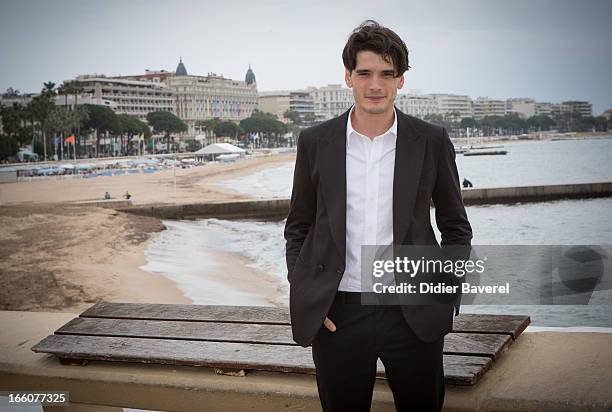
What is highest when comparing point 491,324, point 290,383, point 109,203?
point 491,324

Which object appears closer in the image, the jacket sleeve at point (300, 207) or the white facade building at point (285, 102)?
the jacket sleeve at point (300, 207)

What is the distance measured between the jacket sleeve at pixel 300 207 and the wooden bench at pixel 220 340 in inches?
14.4

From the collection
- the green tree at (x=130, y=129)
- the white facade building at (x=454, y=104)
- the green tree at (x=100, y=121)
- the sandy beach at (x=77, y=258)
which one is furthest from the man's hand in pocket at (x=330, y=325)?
the white facade building at (x=454, y=104)

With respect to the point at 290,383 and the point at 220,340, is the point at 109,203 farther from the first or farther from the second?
the point at 290,383

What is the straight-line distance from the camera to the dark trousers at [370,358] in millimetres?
1486

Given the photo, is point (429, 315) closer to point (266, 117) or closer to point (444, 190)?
point (444, 190)

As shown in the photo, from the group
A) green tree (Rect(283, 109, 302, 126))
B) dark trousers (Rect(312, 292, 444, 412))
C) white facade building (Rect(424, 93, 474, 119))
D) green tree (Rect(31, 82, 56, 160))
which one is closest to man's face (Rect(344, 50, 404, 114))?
dark trousers (Rect(312, 292, 444, 412))

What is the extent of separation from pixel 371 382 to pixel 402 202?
1.27 ft

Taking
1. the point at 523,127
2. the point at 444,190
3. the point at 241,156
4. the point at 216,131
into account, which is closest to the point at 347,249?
the point at 444,190

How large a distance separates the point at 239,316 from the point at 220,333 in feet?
0.48

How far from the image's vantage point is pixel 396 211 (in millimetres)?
1495

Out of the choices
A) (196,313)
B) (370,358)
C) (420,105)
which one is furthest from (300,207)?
(420,105)

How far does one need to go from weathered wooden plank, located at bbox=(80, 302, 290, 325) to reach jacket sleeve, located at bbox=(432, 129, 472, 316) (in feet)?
2.36

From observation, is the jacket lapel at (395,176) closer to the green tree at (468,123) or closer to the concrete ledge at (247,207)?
the concrete ledge at (247,207)
